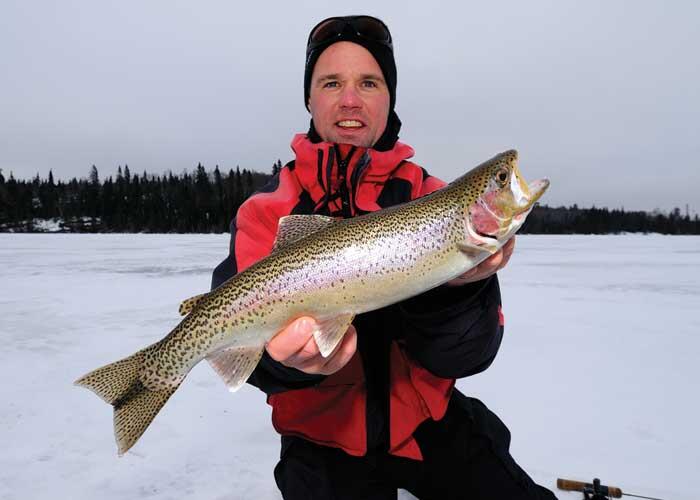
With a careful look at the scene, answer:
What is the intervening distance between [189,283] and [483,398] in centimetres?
1024

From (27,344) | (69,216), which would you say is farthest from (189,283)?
(69,216)

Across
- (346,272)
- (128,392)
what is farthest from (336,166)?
(128,392)

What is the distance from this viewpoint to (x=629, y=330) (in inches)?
308

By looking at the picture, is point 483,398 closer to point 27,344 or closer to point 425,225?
point 425,225

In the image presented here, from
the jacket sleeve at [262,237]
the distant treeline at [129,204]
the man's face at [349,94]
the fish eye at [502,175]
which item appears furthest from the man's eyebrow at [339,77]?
the distant treeline at [129,204]

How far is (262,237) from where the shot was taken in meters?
3.22

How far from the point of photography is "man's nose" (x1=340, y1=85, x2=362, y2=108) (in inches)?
132

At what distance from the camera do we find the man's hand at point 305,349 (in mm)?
2465

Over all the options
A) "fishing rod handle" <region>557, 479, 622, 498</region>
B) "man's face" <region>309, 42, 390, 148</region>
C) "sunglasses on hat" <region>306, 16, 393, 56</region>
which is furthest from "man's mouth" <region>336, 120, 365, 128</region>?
"fishing rod handle" <region>557, 479, 622, 498</region>

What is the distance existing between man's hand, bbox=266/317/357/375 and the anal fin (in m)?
0.09

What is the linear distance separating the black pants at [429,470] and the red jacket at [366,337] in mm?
181

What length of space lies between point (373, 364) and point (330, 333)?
35.0 inches

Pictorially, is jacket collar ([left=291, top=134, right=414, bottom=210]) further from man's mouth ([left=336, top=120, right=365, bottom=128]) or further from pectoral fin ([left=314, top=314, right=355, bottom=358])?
pectoral fin ([left=314, top=314, right=355, bottom=358])

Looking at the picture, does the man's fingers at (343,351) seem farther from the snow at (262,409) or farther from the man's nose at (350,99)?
the man's nose at (350,99)
